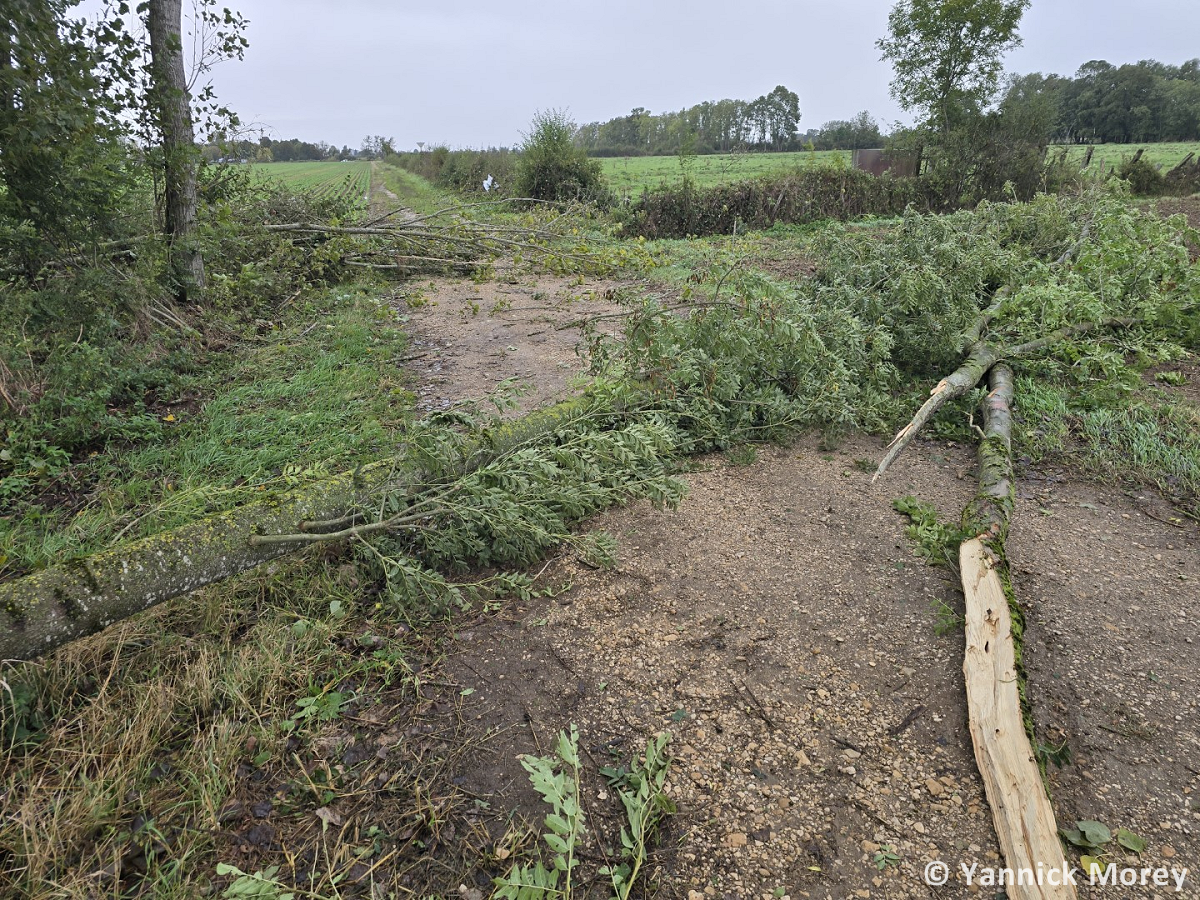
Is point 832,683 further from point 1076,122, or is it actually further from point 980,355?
point 1076,122

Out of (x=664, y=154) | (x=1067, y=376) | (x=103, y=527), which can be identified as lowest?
(x=103, y=527)

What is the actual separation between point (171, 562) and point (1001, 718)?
3012 millimetres

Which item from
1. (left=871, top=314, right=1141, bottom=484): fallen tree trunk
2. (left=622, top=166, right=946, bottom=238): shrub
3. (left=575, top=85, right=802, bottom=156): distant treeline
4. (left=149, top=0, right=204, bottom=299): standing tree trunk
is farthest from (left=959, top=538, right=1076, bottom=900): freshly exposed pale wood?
(left=575, top=85, right=802, bottom=156): distant treeline

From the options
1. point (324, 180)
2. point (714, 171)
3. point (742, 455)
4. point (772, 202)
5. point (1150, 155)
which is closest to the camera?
point (742, 455)

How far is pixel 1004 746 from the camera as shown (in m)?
1.96

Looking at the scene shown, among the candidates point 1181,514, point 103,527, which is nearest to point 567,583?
point 103,527

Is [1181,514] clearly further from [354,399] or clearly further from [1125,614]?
[354,399]

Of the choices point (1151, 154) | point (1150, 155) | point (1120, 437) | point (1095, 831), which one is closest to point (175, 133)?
point (1095, 831)

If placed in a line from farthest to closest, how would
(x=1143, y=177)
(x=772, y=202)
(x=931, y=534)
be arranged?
(x=1143, y=177)
(x=772, y=202)
(x=931, y=534)

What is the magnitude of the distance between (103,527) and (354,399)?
75.7 inches

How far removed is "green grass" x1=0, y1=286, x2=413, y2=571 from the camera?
3027 millimetres

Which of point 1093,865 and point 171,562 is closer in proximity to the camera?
point 1093,865

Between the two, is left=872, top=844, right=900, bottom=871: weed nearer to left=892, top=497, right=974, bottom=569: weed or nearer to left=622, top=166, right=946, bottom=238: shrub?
left=892, top=497, right=974, bottom=569: weed

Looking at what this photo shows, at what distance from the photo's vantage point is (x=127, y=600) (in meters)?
2.31
